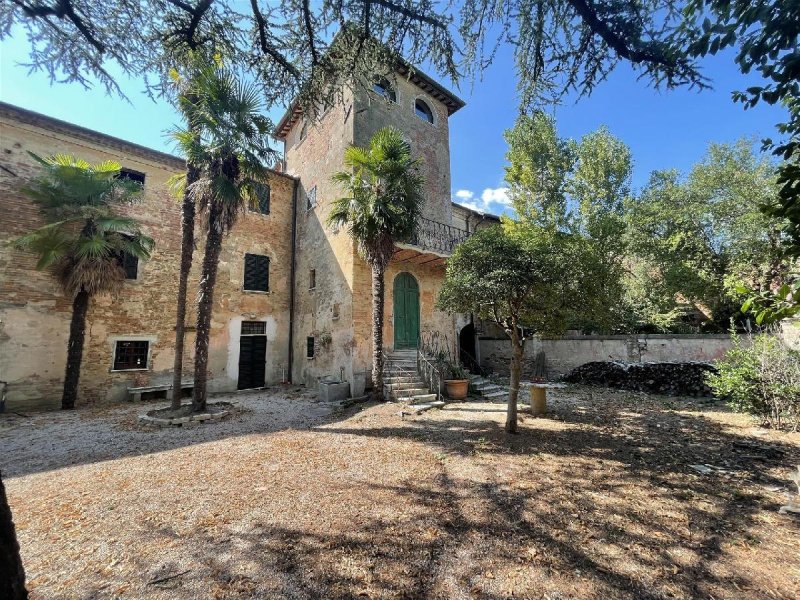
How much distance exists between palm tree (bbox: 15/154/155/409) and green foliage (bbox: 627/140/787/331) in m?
21.3

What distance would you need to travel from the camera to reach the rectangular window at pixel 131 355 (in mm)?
11656

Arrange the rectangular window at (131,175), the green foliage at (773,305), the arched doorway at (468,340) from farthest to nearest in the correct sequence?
the arched doorway at (468,340) → the rectangular window at (131,175) → the green foliage at (773,305)

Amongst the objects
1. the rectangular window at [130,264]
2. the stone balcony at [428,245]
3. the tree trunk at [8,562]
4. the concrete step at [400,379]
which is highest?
the stone balcony at [428,245]

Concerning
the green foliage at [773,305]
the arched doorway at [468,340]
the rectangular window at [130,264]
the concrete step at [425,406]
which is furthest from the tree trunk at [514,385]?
the rectangular window at [130,264]

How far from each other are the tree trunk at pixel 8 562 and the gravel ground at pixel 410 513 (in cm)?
114

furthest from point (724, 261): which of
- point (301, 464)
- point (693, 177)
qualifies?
point (301, 464)

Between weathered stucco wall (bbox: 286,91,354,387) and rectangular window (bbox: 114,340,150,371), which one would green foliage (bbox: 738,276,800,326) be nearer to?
weathered stucco wall (bbox: 286,91,354,387)

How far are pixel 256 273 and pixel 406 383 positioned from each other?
28.6 ft

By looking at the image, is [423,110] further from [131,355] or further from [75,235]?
[131,355]

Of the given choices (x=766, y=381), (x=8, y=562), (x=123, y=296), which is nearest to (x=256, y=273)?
(x=123, y=296)

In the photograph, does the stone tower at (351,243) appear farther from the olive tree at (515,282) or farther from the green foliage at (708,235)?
the green foliage at (708,235)

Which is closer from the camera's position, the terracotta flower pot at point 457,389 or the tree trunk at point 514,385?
the tree trunk at point 514,385

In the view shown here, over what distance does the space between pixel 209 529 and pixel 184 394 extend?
1078 centimetres

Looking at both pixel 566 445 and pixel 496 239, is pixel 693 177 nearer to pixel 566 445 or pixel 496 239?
pixel 496 239
